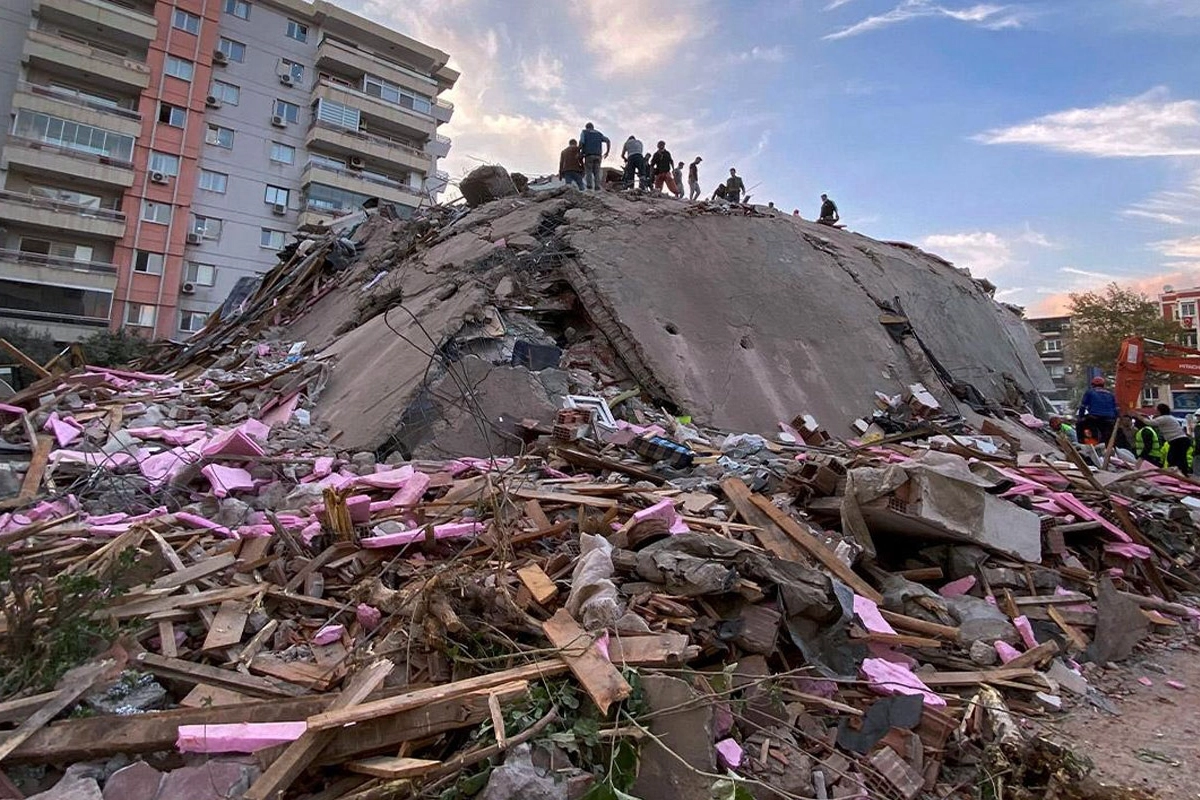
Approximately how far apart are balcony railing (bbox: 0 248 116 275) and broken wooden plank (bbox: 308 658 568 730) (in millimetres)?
26765

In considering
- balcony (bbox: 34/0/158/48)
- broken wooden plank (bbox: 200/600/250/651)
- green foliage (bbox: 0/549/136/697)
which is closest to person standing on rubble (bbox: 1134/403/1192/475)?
broken wooden plank (bbox: 200/600/250/651)

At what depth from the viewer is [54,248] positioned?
75.1 feet

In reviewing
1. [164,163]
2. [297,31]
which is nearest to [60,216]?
[164,163]

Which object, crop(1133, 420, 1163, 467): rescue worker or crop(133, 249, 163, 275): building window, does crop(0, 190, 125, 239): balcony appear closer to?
crop(133, 249, 163, 275): building window

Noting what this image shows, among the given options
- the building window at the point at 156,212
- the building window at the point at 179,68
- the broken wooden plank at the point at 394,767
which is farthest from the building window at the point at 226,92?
the broken wooden plank at the point at 394,767

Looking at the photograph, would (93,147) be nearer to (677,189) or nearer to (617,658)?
(677,189)

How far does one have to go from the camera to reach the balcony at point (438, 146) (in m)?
32.2

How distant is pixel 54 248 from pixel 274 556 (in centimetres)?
2618

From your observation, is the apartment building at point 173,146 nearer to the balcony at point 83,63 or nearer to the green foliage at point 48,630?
the balcony at point 83,63

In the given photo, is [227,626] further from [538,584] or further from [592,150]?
[592,150]

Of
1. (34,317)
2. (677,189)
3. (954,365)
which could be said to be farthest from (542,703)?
(34,317)

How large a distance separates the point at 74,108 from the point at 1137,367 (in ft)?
101

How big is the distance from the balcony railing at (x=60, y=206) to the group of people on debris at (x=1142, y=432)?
28.1 meters

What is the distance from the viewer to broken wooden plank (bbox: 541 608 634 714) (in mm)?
2572
